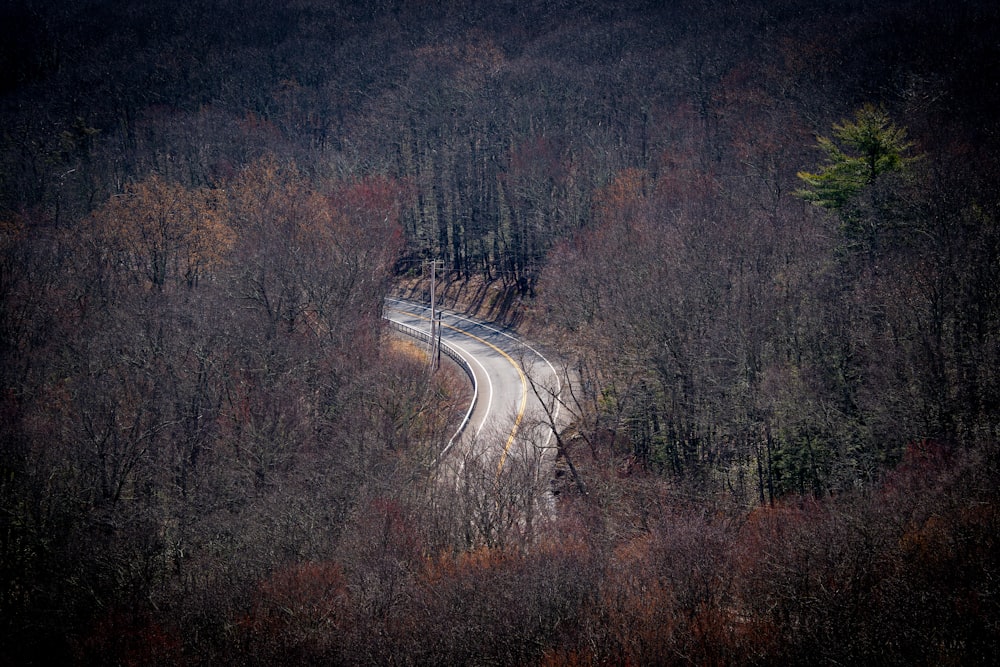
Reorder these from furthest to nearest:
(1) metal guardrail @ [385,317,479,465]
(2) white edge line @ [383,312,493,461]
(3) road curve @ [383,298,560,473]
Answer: (1) metal guardrail @ [385,317,479,465]
(2) white edge line @ [383,312,493,461]
(3) road curve @ [383,298,560,473]

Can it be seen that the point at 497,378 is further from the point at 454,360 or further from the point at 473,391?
the point at 454,360

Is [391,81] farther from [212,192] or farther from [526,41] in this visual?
[212,192]

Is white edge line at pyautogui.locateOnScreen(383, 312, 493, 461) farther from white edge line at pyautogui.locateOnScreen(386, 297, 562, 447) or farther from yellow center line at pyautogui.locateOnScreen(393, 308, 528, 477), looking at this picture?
white edge line at pyautogui.locateOnScreen(386, 297, 562, 447)

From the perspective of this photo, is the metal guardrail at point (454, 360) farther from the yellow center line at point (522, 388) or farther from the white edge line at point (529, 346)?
the white edge line at point (529, 346)

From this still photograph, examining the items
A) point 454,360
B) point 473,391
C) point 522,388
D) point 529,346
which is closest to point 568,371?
point 522,388

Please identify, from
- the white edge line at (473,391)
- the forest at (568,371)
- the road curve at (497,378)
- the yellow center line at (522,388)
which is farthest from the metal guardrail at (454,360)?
the yellow center line at (522,388)

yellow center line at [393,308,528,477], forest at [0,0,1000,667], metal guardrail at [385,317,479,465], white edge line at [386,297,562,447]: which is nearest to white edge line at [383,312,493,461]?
metal guardrail at [385,317,479,465]
